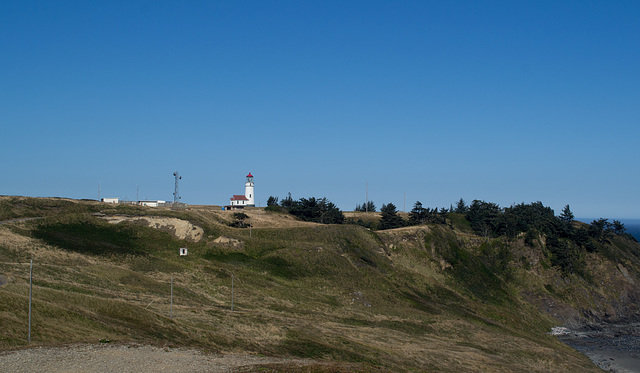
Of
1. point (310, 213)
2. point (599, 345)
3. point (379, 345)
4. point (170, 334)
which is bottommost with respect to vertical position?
point (599, 345)

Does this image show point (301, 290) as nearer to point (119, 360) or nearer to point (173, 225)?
point (173, 225)

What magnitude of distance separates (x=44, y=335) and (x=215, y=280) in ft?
115

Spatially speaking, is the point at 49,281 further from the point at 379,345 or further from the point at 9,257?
the point at 379,345

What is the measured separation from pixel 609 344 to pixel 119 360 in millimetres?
77321

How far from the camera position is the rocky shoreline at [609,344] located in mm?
64562

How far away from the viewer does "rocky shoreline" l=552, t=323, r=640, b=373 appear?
6456 centimetres

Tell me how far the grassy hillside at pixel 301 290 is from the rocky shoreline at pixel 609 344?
3459mm

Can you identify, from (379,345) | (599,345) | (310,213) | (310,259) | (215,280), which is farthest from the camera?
(310,213)

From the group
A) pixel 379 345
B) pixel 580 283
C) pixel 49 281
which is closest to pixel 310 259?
pixel 379 345

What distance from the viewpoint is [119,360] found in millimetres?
29797

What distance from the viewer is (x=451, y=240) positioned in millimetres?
108188

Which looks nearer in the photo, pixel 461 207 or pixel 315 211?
pixel 315 211

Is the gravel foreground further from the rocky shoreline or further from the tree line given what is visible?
the tree line

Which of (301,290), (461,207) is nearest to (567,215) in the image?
(461,207)
